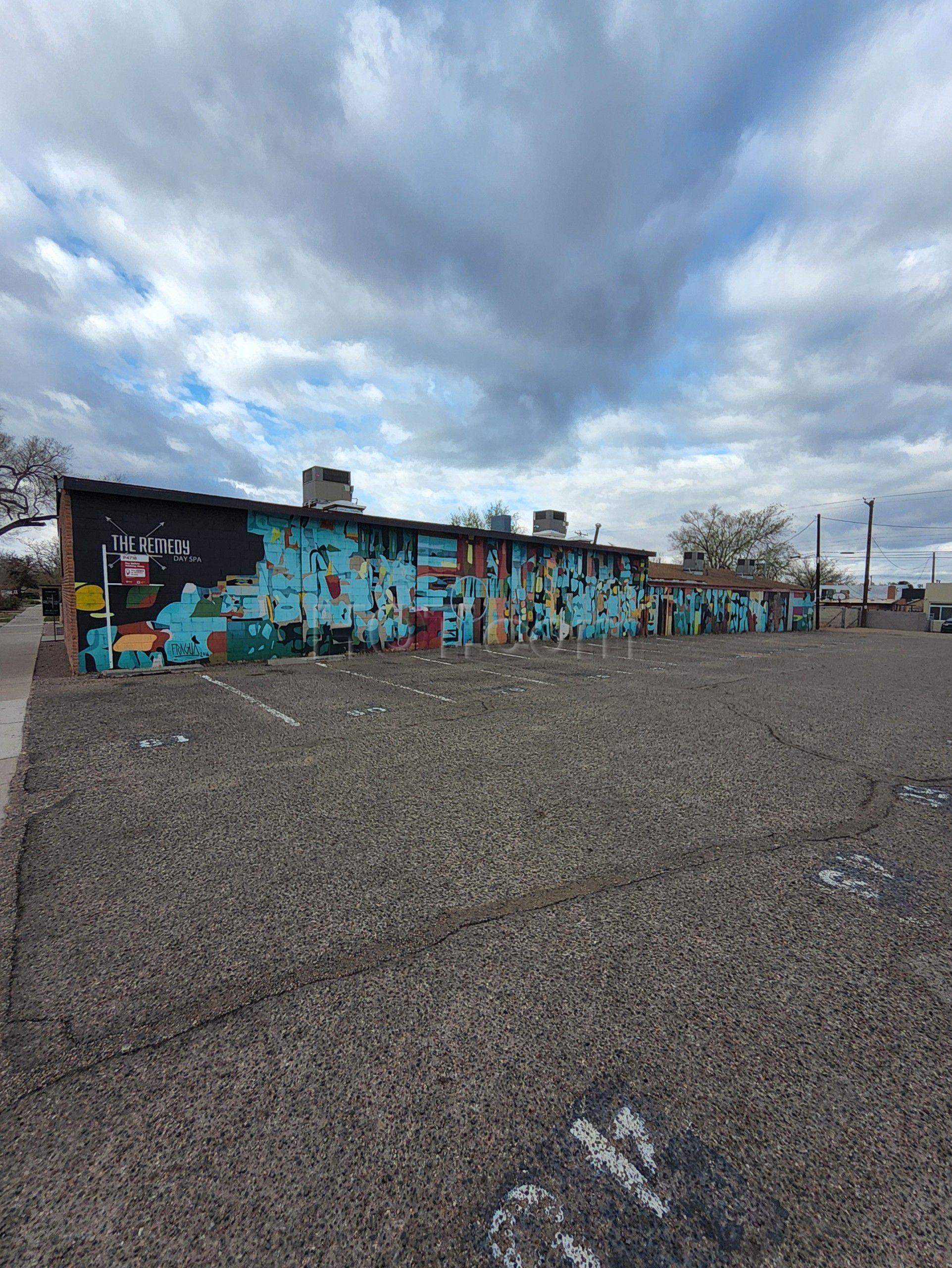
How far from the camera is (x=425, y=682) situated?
951 cm

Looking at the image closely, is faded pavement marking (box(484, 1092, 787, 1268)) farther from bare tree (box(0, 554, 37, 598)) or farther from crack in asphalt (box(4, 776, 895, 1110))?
bare tree (box(0, 554, 37, 598))

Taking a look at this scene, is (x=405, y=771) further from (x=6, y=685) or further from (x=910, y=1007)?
(x=6, y=685)

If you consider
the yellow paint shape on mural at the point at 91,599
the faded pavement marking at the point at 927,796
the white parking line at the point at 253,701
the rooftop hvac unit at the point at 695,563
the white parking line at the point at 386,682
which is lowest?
the faded pavement marking at the point at 927,796

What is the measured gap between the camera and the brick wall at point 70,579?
9.73 meters

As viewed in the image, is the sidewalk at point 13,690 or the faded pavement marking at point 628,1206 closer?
the faded pavement marking at point 628,1206

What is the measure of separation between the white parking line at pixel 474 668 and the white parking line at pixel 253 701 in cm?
422

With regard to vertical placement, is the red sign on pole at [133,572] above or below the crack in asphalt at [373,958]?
above

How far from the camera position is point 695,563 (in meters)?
27.7

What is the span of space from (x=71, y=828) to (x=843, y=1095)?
455 cm

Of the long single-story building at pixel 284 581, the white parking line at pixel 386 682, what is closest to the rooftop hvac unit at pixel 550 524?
the long single-story building at pixel 284 581

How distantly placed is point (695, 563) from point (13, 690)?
27220 mm

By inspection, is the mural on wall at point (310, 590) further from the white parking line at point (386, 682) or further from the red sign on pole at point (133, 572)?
the white parking line at point (386, 682)

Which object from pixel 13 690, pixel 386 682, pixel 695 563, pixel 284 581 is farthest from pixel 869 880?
pixel 695 563

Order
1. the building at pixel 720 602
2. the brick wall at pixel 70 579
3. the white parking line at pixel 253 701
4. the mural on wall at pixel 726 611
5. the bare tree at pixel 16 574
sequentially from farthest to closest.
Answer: the bare tree at pixel 16 574 → the building at pixel 720 602 → the mural on wall at pixel 726 611 → the brick wall at pixel 70 579 → the white parking line at pixel 253 701
